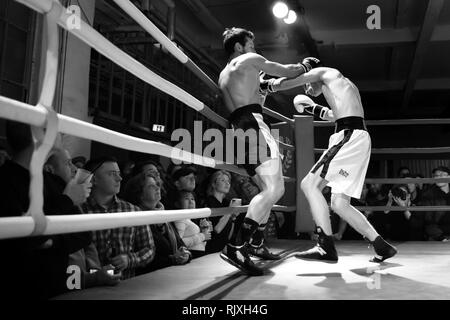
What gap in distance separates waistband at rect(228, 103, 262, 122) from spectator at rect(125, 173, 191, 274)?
1.83 ft

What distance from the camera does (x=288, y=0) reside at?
529 centimetres

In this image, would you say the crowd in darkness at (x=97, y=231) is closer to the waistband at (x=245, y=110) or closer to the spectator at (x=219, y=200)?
the spectator at (x=219, y=200)

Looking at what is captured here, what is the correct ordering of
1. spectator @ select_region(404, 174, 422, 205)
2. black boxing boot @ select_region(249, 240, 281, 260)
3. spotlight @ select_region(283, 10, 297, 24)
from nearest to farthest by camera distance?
black boxing boot @ select_region(249, 240, 281, 260), spectator @ select_region(404, 174, 422, 205), spotlight @ select_region(283, 10, 297, 24)

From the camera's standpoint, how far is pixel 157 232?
83.4 inches

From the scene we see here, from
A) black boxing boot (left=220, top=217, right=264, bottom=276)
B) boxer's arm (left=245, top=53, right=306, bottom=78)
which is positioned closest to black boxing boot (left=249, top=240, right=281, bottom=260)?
black boxing boot (left=220, top=217, right=264, bottom=276)

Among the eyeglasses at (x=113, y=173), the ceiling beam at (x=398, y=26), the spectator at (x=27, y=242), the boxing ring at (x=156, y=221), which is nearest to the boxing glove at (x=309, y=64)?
the boxing ring at (x=156, y=221)

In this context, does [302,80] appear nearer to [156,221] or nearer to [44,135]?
[156,221]

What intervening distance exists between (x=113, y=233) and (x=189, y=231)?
0.71 meters

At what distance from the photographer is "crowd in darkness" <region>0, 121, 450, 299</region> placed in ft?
3.46

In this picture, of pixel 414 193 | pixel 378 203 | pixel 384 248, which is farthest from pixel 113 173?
pixel 414 193

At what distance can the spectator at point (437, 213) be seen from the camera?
12.5 ft

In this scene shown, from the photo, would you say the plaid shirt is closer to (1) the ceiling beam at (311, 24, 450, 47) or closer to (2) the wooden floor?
(2) the wooden floor

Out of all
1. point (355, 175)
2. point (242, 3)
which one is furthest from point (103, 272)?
point (242, 3)

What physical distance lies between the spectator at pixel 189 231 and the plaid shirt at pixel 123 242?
494 mm
